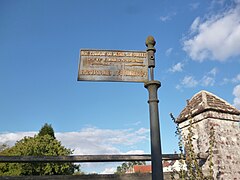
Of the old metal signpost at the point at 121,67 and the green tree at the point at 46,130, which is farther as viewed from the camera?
the green tree at the point at 46,130

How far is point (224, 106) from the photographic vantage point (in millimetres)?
3342

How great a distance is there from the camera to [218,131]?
3.15 metres

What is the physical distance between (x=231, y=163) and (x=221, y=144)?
278 millimetres

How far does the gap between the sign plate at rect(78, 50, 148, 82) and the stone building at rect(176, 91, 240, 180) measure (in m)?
0.95

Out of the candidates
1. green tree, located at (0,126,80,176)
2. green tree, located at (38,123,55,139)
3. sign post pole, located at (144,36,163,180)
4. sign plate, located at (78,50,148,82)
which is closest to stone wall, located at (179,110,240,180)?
sign post pole, located at (144,36,163,180)

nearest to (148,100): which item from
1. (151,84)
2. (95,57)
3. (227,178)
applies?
(151,84)

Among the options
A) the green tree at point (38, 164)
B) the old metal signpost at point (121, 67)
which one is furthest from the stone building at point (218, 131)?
the green tree at point (38, 164)

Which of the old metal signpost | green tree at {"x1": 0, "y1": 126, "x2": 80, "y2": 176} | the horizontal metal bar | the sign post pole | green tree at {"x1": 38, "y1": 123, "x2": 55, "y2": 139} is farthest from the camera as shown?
green tree at {"x1": 38, "y1": 123, "x2": 55, "y2": 139}

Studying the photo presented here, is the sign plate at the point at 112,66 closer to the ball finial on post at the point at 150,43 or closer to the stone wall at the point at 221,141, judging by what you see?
the ball finial on post at the point at 150,43

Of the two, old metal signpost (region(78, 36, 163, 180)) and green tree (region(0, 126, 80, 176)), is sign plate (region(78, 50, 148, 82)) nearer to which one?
old metal signpost (region(78, 36, 163, 180))

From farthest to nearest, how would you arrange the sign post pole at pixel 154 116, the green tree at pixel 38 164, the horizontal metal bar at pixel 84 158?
the green tree at pixel 38 164, the horizontal metal bar at pixel 84 158, the sign post pole at pixel 154 116

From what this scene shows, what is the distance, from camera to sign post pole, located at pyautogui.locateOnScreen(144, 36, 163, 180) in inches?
90.5

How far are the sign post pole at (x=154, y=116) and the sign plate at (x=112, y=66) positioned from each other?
0.08m

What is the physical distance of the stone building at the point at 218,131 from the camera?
9.81 ft
